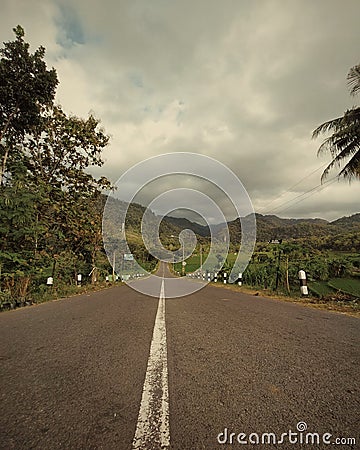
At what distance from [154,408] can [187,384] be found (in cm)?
45

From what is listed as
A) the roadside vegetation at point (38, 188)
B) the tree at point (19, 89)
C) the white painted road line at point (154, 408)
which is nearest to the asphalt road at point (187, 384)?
the white painted road line at point (154, 408)

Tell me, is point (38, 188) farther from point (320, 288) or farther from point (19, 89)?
point (320, 288)

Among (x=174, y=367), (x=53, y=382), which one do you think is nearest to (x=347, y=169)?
(x=174, y=367)

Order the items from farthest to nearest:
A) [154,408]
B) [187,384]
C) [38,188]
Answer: [38,188]
[187,384]
[154,408]

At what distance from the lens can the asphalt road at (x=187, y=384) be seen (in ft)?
5.03

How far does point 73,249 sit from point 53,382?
47.2 feet

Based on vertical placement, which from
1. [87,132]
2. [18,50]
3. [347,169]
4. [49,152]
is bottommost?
[347,169]

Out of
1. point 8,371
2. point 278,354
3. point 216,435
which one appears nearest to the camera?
point 216,435

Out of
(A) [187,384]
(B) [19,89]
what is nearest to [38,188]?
(B) [19,89]

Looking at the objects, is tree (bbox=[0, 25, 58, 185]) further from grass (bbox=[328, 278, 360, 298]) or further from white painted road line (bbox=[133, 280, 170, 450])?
grass (bbox=[328, 278, 360, 298])

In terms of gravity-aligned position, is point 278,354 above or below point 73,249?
below

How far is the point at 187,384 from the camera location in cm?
216

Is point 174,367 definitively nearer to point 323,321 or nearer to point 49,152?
point 323,321

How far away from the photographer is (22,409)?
1.79 m
